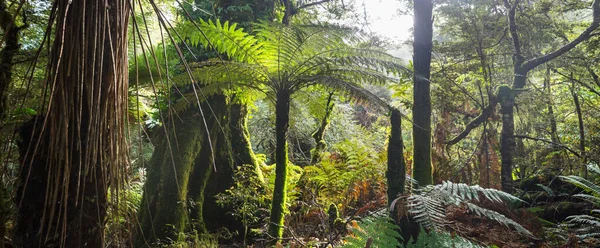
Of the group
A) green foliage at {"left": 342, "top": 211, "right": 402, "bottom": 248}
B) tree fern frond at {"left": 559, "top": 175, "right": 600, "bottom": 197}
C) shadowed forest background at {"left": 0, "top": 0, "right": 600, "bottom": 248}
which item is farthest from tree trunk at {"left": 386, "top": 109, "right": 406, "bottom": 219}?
tree fern frond at {"left": 559, "top": 175, "right": 600, "bottom": 197}

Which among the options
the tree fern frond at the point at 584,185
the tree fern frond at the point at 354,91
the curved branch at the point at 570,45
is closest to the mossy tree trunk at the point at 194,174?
the tree fern frond at the point at 354,91

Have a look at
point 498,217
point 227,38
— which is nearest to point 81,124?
point 498,217

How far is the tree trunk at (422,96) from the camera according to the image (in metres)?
2.75

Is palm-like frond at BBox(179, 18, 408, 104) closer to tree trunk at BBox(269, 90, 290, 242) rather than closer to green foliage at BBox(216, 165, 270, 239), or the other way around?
tree trunk at BBox(269, 90, 290, 242)

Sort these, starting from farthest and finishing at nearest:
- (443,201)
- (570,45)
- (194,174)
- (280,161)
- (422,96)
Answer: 1. (570,45)
2. (194,174)
3. (280,161)
4. (422,96)
5. (443,201)

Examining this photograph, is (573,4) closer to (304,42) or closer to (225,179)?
(304,42)

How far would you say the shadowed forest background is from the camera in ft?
2.74

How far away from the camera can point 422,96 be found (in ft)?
9.43

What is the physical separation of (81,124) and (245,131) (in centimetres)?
453

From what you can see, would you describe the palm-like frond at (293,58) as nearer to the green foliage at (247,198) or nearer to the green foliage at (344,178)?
the green foliage at (247,198)

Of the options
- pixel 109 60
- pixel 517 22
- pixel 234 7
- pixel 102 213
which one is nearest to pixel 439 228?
pixel 102 213

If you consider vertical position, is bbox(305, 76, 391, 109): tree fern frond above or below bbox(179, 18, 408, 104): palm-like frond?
below

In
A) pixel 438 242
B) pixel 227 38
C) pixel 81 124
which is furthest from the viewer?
pixel 227 38

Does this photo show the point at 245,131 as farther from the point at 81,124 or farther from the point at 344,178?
the point at 81,124
